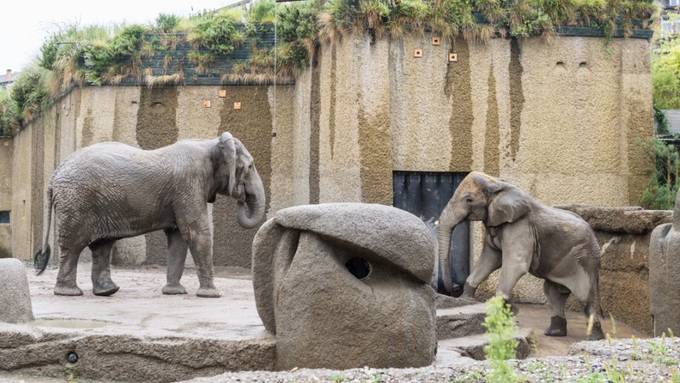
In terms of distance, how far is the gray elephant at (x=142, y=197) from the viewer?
9.28 meters

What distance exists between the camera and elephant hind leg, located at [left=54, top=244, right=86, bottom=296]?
9305mm

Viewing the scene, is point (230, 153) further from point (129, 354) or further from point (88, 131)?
point (88, 131)

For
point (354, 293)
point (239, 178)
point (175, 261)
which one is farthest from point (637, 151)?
point (354, 293)

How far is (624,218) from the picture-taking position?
37.5 feet

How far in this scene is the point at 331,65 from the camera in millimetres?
14289

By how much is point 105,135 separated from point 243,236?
293 centimetres

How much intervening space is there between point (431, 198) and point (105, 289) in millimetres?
5977

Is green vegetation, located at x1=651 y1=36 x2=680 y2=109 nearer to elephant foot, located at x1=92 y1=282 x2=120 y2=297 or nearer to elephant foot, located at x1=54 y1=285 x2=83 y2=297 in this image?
elephant foot, located at x1=92 y1=282 x2=120 y2=297

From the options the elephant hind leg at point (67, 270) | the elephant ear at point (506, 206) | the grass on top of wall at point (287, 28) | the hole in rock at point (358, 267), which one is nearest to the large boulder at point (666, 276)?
the elephant ear at point (506, 206)

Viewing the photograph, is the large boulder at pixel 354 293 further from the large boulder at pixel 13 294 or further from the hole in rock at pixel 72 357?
the large boulder at pixel 13 294

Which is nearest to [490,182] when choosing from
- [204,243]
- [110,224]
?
[204,243]

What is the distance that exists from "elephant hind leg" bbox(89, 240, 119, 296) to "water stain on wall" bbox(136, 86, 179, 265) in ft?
19.7

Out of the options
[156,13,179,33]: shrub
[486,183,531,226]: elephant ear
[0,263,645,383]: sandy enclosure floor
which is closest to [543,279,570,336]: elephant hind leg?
[0,263,645,383]: sandy enclosure floor

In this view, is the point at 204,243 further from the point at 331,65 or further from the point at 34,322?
the point at 331,65
